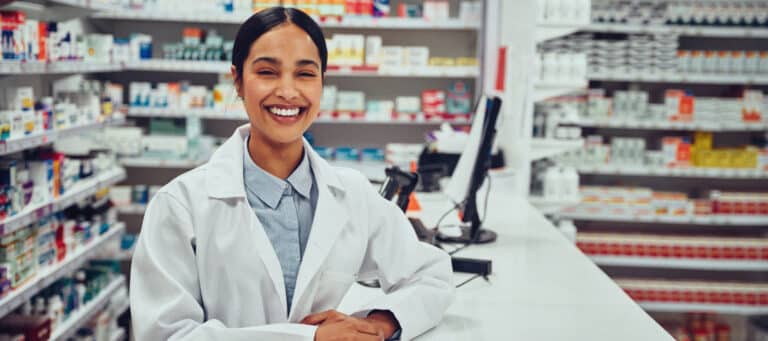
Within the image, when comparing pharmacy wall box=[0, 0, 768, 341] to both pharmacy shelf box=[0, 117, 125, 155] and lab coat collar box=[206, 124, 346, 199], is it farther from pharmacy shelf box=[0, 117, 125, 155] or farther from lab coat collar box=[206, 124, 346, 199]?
lab coat collar box=[206, 124, 346, 199]

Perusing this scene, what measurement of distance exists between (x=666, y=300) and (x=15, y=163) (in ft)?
14.8

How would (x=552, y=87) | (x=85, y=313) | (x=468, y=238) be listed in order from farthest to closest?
(x=552, y=87) → (x=85, y=313) → (x=468, y=238)

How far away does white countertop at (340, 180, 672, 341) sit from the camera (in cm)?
180

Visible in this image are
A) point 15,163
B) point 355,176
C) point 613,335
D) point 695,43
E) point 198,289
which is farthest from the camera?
point 695,43

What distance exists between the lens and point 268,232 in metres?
1.45

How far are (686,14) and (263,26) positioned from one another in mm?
4717

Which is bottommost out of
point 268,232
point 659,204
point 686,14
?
point 659,204

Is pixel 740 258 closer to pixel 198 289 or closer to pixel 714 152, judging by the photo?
pixel 714 152

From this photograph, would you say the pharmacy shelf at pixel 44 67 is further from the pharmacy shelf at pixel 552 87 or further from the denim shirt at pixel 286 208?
Result: the pharmacy shelf at pixel 552 87

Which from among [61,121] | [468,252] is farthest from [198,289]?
[61,121]

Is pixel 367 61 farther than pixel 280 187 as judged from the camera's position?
Yes

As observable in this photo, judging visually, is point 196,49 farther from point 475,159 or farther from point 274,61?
point 274,61

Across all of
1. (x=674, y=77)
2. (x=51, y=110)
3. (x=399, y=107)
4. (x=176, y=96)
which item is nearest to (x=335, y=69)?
(x=399, y=107)

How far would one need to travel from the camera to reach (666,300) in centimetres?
542
